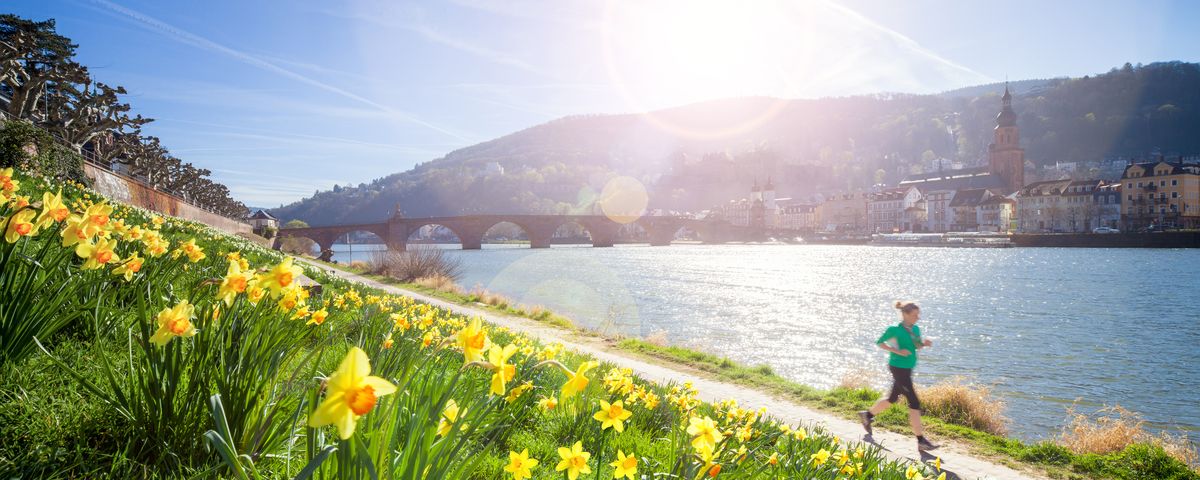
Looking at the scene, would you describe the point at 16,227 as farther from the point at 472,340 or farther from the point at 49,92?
the point at 49,92

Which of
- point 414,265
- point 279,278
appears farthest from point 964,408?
point 414,265

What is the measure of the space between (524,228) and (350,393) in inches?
3766

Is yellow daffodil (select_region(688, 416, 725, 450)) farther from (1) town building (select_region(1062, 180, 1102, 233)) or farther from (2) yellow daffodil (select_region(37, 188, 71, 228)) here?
(1) town building (select_region(1062, 180, 1102, 233))

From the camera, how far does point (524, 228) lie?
96062 mm

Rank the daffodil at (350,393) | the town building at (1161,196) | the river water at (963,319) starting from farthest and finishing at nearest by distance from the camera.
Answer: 1. the town building at (1161,196)
2. the river water at (963,319)
3. the daffodil at (350,393)

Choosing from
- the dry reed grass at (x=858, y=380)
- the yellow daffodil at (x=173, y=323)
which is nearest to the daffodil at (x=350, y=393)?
the yellow daffodil at (x=173, y=323)

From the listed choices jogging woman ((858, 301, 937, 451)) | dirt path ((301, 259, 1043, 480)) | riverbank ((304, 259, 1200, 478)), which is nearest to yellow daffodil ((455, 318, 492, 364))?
dirt path ((301, 259, 1043, 480))

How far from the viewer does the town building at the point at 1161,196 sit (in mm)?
84312

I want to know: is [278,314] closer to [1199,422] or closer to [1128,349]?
[1199,422]

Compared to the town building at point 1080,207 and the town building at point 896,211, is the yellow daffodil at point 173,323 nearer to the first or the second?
the town building at point 1080,207

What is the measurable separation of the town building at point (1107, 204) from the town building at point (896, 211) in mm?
26780

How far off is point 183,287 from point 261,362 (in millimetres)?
3266

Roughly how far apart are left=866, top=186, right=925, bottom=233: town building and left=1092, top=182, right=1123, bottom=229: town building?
1054 inches

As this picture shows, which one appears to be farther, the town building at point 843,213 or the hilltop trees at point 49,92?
the town building at point 843,213
